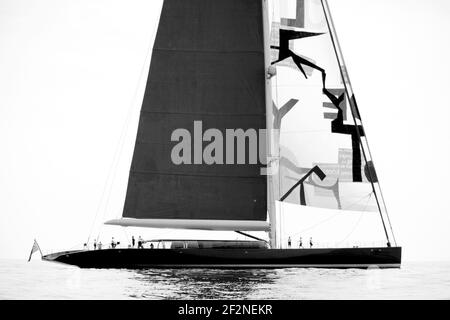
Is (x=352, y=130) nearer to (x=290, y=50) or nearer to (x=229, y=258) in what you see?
(x=290, y=50)

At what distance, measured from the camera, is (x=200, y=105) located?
118 feet

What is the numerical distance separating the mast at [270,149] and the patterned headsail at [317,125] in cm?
60

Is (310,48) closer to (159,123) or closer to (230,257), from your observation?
(159,123)

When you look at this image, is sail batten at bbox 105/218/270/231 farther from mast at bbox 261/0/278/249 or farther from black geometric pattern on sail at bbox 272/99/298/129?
black geometric pattern on sail at bbox 272/99/298/129

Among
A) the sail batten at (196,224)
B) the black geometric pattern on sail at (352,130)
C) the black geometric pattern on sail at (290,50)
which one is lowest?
the sail batten at (196,224)

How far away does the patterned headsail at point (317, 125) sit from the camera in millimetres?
36031

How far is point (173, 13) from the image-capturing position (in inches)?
1426

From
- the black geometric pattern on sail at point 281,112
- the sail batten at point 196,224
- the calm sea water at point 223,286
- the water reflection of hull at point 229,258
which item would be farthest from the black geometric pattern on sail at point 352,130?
the sail batten at point 196,224

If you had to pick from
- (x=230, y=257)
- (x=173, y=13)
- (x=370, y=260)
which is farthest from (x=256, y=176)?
(x=173, y=13)

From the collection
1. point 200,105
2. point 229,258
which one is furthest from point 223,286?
point 200,105

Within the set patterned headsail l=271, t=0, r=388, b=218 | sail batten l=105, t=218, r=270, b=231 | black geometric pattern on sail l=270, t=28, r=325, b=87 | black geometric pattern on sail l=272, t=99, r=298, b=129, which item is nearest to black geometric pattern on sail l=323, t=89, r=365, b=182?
patterned headsail l=271, t=0, r=388, b=218

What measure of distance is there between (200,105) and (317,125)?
557cm

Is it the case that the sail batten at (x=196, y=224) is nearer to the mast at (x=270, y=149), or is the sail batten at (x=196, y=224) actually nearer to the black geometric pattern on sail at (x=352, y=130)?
the mast at (x=270, y=149)

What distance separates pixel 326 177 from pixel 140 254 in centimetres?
932
